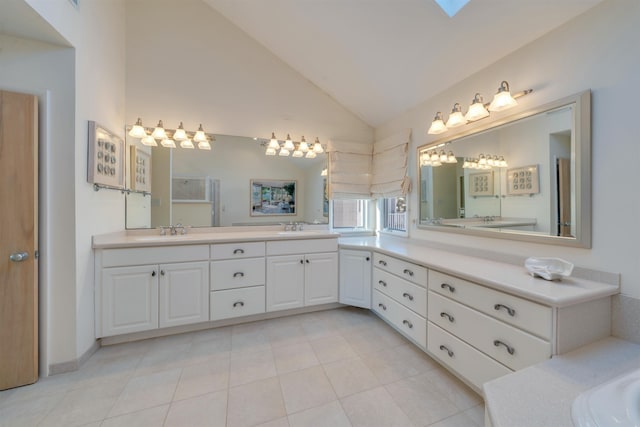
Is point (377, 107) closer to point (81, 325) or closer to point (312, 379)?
point (312, 379)

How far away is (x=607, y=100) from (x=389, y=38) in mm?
1484

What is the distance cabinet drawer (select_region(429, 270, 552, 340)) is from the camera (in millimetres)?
1175

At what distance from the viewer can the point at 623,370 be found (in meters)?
1.03

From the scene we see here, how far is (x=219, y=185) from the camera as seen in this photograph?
110 inches

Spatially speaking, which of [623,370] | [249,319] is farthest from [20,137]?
[623,370]

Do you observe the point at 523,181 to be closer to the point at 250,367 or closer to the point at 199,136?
the point at 250,367

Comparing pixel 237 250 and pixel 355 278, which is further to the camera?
pixel 355 278

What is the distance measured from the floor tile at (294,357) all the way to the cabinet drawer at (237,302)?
51 cm

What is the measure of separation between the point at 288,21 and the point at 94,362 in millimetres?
3318

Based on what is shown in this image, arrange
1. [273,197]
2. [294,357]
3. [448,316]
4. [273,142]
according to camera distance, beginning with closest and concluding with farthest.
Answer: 1. [448,316]
2. [294,357]
3. [273,142]
4. [273,197]

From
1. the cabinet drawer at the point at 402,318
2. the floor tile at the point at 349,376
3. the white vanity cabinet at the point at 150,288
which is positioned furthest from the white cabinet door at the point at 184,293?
the cabinet drawer at the point at 402,318

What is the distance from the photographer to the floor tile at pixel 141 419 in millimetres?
1322

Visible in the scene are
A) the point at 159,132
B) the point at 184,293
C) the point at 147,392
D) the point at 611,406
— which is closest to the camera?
the point at 611,406

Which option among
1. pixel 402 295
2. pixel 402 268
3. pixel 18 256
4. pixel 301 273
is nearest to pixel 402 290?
pixel 402 295
